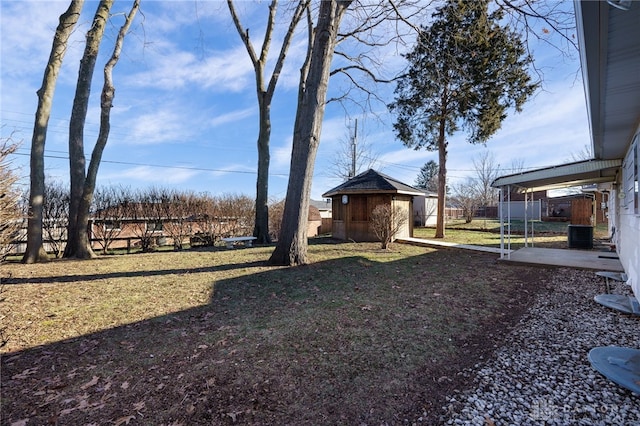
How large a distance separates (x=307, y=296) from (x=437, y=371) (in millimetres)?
2670

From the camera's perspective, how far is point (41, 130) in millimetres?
7582

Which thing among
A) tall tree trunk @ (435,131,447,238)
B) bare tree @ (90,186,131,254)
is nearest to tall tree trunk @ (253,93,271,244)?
bare tree @ (90,186,131,254)

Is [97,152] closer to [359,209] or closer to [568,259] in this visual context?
[359,209]

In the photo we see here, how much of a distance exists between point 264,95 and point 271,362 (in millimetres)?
10966

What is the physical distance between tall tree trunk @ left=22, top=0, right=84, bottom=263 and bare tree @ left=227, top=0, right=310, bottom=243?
18.4 ft

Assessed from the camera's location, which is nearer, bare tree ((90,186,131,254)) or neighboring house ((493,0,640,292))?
neighboring house ((493,0,640,292))

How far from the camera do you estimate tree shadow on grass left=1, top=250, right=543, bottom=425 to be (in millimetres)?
2371

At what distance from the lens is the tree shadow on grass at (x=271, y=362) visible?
93.4 inches

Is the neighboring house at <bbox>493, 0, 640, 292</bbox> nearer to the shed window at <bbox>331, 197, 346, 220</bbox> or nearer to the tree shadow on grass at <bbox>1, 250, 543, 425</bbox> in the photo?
the tree shadow on grass at <bbox>1, 250, 543, 425</bbox>

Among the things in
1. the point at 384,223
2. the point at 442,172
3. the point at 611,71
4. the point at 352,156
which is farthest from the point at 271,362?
the point at 352,156

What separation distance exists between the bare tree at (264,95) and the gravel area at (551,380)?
9.48m

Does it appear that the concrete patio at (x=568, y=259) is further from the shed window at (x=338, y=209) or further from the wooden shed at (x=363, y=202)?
the shed window at (x=338, y=209)

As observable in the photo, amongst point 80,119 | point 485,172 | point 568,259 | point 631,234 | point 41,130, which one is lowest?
point 568,259

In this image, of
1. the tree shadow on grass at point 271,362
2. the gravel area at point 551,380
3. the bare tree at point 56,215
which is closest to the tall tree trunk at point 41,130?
the bare tree at point 56,215
